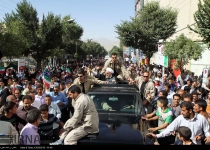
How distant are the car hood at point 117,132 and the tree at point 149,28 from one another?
87.0 feet

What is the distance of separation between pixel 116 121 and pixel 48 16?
27.0 metres

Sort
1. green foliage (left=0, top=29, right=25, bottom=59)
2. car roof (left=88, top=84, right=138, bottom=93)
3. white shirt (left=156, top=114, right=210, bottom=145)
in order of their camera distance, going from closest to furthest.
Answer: white shirt (left=156, top=114, right=210, bottom=145)
car roof (left=88, top=84, right=138, bottom=93)
green foliage (left=0, top=29, right=25, bottom=59)

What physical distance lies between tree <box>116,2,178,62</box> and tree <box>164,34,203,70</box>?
10.0 m

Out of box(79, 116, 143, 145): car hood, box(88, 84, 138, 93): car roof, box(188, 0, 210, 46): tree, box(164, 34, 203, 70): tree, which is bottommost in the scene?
box(79, 116, 143, 145): car hood

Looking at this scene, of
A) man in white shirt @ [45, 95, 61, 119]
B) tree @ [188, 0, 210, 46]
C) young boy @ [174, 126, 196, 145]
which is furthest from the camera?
tree @ [188, 0, 210, 46]

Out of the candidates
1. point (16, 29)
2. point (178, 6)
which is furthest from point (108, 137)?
point (178, 6)

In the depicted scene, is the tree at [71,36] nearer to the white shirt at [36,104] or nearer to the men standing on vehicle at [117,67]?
the men standing on vehicle at [117,67]

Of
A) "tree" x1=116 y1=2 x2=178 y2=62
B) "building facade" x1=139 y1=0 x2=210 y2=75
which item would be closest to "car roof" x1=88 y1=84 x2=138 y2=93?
"building facade" x1=139 y1=0 x2=210 y2=75

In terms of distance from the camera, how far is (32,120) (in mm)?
3936

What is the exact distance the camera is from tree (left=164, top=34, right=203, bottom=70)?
18.6 m

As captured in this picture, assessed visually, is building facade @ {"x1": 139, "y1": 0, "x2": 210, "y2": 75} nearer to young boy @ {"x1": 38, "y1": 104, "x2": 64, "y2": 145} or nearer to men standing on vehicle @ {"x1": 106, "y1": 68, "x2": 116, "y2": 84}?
men standing on vehicle @ {"x1": 106, "y1": 68, "x2": 116, "y2": 84}

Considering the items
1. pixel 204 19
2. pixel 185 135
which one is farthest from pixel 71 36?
pixel 185 135

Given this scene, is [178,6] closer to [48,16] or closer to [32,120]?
[48,16]

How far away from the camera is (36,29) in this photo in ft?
98.5
